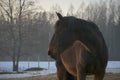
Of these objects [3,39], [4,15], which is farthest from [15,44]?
[4,15]

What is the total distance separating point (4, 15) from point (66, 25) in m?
51.1

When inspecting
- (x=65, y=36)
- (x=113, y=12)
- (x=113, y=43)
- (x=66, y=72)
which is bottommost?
(x=113, y=43)

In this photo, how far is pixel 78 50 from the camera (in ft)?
9.29

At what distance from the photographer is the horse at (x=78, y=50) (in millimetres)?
2758

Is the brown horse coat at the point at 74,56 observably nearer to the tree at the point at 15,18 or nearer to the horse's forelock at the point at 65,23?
the horse's forelock at the point at 65,23

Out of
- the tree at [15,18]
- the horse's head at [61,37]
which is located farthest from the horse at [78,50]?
the tree at [15,18]

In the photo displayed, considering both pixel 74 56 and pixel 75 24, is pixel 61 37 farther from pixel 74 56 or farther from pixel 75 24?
pixel 74 56

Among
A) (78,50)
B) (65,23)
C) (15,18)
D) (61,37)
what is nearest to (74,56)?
(78,50)

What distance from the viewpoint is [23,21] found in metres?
52.3

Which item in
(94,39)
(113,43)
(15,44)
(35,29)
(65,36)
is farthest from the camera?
(113,43)

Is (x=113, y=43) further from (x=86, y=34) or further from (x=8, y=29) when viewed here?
(x=86, y=34)

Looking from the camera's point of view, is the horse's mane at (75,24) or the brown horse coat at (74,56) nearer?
the brown horse coat at (74,56)

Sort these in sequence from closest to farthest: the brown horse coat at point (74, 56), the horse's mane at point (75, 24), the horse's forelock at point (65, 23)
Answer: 1. the brown horse coat at point (74, 56)
2. the horse's mane at point (75, 24)
3. the horse's forelock at point (65, 23)

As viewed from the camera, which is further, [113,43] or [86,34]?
[113,43]
